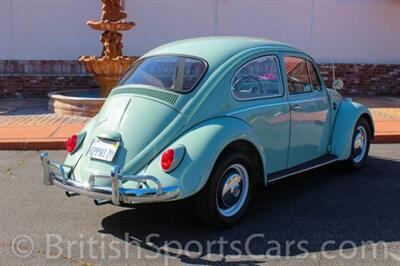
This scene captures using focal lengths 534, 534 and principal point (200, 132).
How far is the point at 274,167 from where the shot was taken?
5.38 meters

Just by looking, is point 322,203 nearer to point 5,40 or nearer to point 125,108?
point 125,108

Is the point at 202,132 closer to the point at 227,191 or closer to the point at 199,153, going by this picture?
the point at 199,153

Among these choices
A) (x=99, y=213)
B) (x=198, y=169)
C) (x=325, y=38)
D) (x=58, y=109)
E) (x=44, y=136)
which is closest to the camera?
(x=198, y=169)

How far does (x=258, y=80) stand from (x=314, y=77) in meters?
1.12

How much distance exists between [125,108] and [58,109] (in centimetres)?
616

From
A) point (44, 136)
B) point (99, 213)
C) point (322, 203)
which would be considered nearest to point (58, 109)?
point (44, 136)

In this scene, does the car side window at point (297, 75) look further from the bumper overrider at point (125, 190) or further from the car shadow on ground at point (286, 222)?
the bumper overrider at point (125, 190)

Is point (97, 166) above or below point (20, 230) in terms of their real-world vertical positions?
above

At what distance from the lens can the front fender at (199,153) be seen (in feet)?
14.3

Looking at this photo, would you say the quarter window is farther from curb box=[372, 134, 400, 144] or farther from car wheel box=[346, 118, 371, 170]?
curb box=[372, 134, 400, 144]

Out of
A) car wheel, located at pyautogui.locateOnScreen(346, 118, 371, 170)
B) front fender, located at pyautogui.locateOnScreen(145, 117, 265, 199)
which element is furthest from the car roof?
car wheel, located at pyautogui.locateOnScreen(346, 118, 371, 170)

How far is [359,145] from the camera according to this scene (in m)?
6.78

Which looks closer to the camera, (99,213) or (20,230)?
(20,230)

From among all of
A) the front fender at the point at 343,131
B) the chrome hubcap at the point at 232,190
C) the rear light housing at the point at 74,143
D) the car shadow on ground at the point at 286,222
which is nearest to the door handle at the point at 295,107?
the front fender at the point at 343,131
